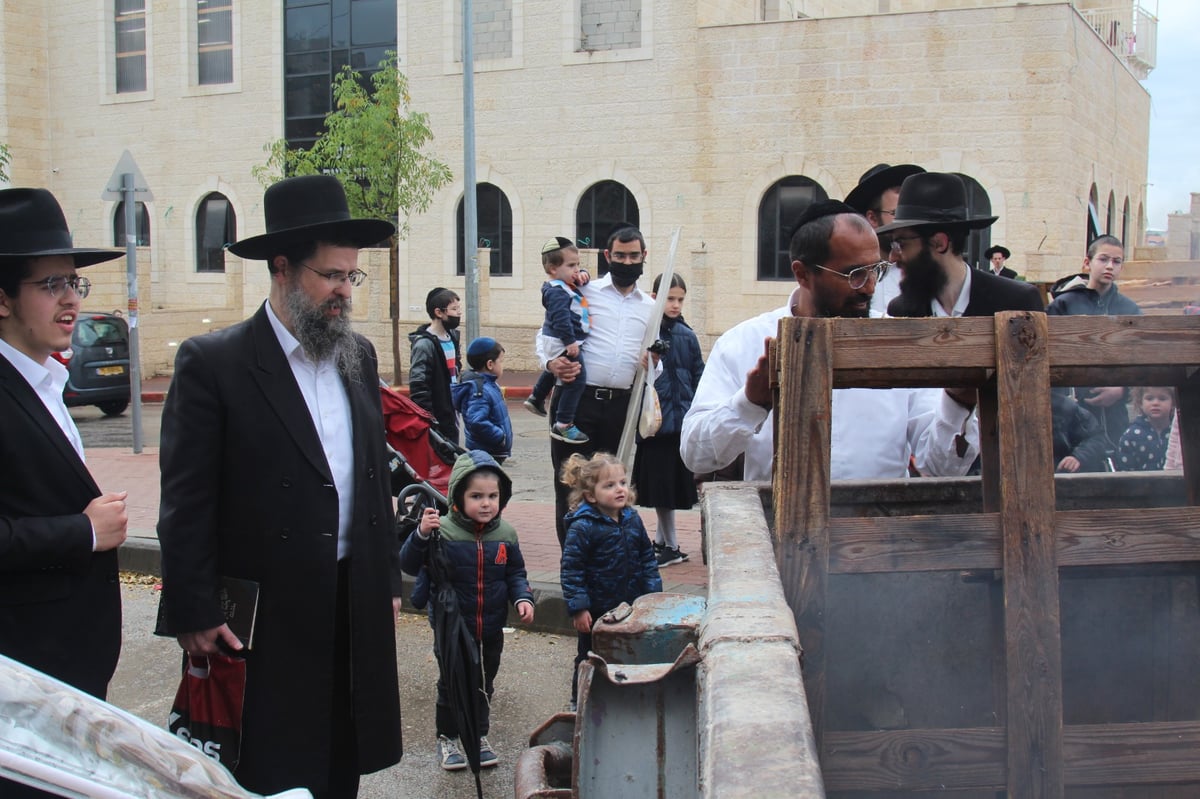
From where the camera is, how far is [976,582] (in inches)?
112

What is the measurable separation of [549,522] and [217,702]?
18.0 ft

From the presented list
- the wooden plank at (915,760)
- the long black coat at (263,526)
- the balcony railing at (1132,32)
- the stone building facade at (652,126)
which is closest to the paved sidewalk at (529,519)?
the long black coat at (263,526)

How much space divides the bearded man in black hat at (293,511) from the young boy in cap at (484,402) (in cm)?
421

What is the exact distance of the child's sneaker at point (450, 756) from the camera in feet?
15.3

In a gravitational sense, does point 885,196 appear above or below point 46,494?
above

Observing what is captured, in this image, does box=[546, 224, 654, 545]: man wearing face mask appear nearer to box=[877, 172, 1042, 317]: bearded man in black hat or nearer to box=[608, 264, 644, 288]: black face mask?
box=[608, 264, 644, 288]: black face mask

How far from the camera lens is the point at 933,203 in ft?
13.4

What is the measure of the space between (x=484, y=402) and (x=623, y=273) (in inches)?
62.1

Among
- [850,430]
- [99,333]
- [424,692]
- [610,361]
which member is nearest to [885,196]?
[850,430]

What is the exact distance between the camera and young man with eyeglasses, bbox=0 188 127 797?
285 centimetres

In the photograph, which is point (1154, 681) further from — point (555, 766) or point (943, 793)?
point (555, 766)

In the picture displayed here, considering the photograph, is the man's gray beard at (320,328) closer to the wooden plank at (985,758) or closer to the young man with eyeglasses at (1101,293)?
the wooden plank at (985,758)

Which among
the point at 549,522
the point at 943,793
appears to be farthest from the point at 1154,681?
the point at 549,522

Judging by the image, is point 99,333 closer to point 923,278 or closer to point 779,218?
point 779,218
